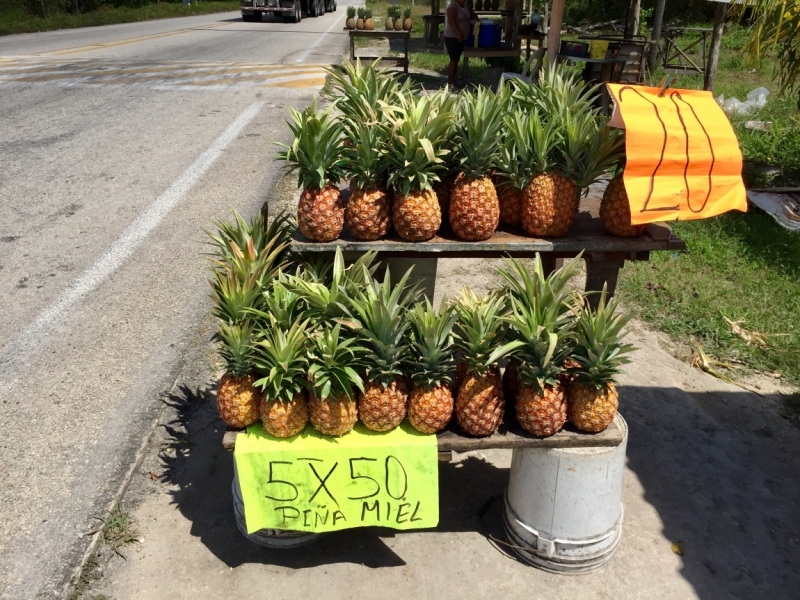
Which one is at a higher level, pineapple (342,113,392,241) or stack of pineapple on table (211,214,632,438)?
pineapple (342,113,392,241)

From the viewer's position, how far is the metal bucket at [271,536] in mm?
3002

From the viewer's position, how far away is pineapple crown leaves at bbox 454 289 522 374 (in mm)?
2660

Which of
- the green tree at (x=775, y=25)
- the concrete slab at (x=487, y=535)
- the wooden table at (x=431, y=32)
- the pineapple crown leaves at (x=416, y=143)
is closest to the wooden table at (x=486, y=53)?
the green tree at (x=775, y=25)

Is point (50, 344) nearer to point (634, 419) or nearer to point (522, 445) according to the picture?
point (522, 445)

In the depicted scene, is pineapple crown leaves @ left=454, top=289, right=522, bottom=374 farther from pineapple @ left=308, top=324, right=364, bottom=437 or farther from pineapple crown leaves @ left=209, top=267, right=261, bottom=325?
pineapple crown leaves @ left=209, top=267, right=261, bottom=325

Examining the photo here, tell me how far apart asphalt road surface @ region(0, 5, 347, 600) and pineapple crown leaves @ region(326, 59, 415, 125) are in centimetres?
207

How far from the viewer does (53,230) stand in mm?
6402

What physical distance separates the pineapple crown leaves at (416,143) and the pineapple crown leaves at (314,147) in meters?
0.25

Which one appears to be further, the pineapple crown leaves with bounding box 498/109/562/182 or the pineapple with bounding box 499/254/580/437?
the pineapple crown leaves with bounding box 498/109/562/182

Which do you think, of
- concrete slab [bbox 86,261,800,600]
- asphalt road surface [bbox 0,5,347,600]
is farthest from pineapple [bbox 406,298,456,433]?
asphalt road surface [bbox 0,5,347,600]

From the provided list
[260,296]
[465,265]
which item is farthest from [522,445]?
[465,265]

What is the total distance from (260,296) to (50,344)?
2484 mm

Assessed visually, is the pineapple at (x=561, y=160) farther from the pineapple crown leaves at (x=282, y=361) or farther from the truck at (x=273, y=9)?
the truck at (x=273, y=9)

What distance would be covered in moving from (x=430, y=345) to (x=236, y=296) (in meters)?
0.87
